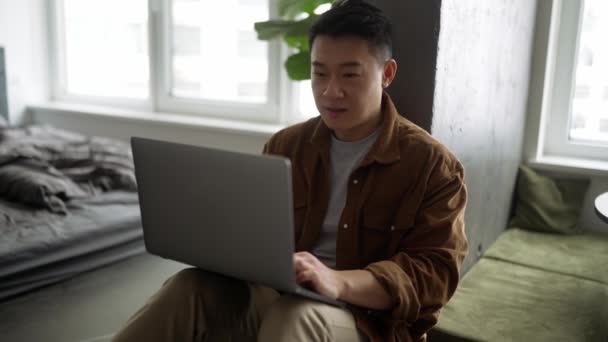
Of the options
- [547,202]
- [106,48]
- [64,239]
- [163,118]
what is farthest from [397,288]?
[106,48]

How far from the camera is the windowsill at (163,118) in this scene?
121 inches

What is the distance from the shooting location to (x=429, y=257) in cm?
129

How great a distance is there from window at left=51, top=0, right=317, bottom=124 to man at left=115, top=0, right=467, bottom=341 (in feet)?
5.67

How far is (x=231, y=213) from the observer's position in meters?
1.09

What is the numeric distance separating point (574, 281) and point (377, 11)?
3.93 ft

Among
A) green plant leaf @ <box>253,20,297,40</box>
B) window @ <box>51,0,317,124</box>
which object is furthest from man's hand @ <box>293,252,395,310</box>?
window @ <box>51,0,317,124</box>

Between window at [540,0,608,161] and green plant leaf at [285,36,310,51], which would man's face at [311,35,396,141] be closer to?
green plant leaf at [285,36,310,51]

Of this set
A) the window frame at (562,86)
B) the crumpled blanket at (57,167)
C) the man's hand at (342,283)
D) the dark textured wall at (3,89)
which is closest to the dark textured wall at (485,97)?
the window frame at (562,86)

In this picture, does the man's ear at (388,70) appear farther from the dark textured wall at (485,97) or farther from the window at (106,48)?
the window at (106,48)

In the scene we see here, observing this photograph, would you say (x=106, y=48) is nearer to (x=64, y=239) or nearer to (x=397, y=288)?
(x=64, y=239)

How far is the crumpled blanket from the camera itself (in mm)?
2127

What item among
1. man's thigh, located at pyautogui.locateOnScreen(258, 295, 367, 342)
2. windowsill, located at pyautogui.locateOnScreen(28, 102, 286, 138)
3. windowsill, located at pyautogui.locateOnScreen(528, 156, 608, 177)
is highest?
windowsill, located at pyautogui.locateOnScreen(28, 102, 286, 138)

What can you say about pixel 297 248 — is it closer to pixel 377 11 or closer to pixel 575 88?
pixel 377 11

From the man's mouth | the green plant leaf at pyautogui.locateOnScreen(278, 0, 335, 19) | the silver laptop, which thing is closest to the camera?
the silver laptop
